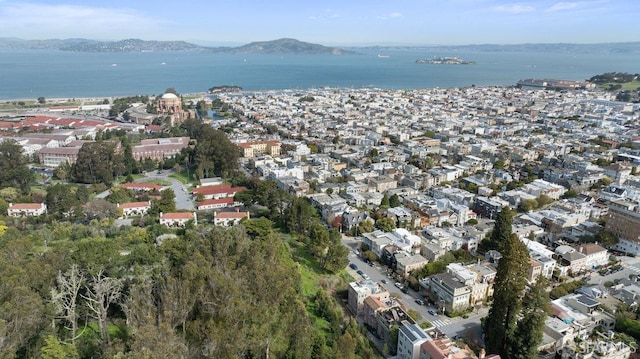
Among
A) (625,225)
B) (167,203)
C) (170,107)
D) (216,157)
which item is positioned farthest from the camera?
(170,107)

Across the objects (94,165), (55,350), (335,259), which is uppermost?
(55,350)

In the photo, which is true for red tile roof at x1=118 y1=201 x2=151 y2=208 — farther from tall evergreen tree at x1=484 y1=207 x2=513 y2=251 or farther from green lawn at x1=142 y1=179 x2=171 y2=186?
tall evergreen tree at x1=484 y1=207 x2=513 y2=251

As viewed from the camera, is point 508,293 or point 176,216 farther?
point 176,216

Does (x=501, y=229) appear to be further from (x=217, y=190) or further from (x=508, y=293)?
(x=217, y=190)

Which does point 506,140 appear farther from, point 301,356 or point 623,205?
point 301,356

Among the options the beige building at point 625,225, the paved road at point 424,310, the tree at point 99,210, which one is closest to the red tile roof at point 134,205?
the tree at point 99,210

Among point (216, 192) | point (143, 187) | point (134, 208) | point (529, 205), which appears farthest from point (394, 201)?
point (143, 187)
